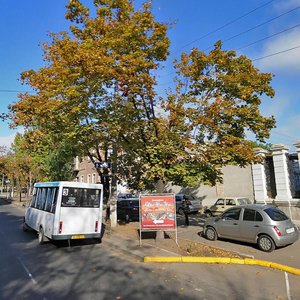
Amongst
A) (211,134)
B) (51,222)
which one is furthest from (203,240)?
(51,222)

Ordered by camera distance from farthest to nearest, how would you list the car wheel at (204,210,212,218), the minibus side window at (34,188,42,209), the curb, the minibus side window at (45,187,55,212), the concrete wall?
the concrete wall → the car wheel at (204,210,212,218) → the minibus side window at (34,188,42,209) → the minibus side window at (45,187,55,212) → the curb

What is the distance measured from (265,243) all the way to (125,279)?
5.75m

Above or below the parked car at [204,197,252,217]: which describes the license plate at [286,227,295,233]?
below

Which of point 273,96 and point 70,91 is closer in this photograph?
point 70,91

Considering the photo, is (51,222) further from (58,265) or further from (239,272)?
(239,272)

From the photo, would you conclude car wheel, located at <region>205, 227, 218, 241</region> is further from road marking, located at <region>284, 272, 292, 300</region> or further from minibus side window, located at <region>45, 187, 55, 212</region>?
minibus side window, located at <region>45, 187, 55, 212</region>

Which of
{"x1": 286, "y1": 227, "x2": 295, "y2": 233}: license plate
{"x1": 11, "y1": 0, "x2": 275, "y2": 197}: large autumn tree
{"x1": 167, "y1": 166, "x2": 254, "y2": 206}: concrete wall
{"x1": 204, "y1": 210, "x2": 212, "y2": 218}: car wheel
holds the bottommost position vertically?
{"x1": 286, "y1": 227, "x2": 295, "y2": 233}: license plate

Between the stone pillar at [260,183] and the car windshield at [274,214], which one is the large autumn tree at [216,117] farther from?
the stone pillar at [260,183]

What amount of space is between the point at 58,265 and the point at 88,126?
19.6 feet

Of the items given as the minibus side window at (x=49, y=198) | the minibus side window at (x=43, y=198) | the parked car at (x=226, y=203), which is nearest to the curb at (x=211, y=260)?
the minibus side window at (x=49, y=198)

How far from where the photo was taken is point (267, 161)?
21.5 m

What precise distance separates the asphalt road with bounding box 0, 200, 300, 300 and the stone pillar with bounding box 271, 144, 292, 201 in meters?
12.0

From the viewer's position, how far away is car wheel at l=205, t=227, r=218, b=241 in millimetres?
13000

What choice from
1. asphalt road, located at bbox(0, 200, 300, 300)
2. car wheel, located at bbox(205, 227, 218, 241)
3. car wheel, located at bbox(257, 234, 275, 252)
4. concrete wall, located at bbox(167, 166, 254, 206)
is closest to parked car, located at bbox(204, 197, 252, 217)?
concrete wall, located at bbox(167, 166, 254, 206)
